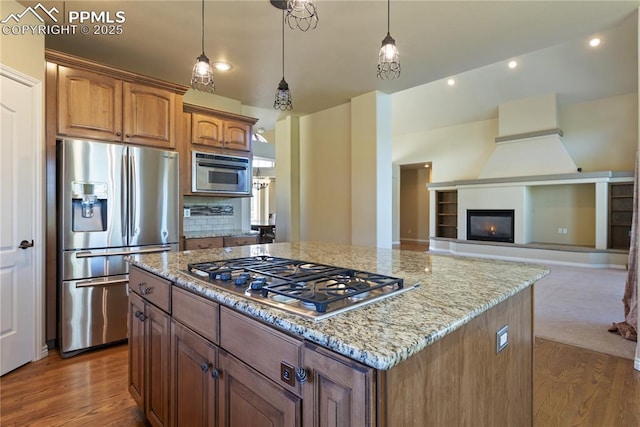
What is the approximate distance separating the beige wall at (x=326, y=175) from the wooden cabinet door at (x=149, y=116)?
239 centimetres

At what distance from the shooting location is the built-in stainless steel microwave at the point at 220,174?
3.75m

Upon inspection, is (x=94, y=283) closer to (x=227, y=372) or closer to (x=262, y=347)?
(x=227, y=372)

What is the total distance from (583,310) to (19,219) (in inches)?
218

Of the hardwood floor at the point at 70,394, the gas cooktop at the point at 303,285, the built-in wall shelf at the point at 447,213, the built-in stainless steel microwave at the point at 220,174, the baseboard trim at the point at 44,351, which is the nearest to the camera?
the gas cooktop at the point at 303,285

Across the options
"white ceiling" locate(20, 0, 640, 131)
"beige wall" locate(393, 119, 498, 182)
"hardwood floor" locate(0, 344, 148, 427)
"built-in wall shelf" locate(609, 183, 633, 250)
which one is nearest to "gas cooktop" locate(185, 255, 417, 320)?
"hardwood floor" locate(0, 344, 148, 427)

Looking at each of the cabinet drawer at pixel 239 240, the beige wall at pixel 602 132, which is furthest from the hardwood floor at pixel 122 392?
the beige wall at pixel 602 132

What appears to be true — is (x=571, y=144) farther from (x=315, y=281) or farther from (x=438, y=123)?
(x=315, y=281)

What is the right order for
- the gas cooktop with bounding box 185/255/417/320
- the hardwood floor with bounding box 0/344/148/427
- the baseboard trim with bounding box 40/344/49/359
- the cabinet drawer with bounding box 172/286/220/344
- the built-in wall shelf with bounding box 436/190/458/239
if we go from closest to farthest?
the gas cooktop with bounding box 185/255/417/320
the cabinet drawer with bounding box 172/286/220/344
the hardwood floor with bounding box 0/344/148/427
the baseboard trim with bounding box 40/344/49/359
the built-in wall shelf with bounding box 436/190/458/239

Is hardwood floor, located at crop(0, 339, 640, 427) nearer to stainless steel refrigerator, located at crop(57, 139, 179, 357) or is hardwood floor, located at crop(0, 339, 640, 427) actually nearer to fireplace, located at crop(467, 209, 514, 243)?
stainless steel refrigerator, located at crop(57, 139, 179, 357)

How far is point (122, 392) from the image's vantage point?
7.00ft

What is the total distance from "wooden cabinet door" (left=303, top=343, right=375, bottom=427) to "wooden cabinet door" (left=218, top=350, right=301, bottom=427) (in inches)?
2.4

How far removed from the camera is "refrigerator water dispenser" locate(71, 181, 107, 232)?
263 centimetres

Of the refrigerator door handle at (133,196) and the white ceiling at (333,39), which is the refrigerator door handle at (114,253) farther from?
the white ceiling at (333,39)

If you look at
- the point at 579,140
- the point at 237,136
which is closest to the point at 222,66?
the point at 237,136
